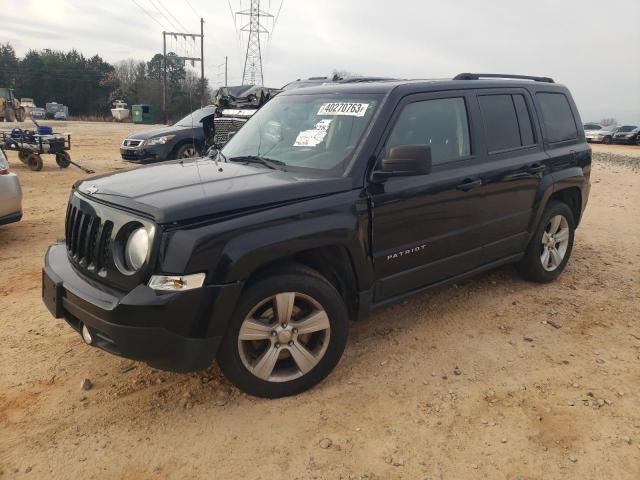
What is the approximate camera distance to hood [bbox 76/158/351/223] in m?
2.65

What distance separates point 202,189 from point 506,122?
274cm

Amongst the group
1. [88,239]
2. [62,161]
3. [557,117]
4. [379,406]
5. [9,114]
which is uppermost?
Result: [557,117]

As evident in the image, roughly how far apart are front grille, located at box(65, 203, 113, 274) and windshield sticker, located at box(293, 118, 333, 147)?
1.45 metres

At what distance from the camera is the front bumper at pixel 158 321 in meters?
2.54

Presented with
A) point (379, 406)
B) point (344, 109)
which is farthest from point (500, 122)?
point (379, 406)

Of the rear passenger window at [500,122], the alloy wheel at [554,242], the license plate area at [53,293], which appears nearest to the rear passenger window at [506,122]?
the rear passenger window at [500,122]

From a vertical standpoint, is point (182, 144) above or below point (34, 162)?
above

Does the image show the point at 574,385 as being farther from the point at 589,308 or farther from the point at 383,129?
the point at 383,129

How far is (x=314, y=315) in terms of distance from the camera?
304 cm

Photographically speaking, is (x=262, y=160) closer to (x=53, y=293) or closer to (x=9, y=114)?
(x=53, y=293)

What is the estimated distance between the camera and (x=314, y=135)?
3600 mm

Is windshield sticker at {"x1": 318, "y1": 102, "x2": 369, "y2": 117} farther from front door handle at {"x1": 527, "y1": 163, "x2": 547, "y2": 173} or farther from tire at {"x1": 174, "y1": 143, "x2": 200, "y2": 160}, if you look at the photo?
tire at {"x1": 174, "y1": 143, "x2": 200, "y2": 160}

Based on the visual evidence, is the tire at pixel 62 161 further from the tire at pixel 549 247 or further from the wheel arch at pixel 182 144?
the tire at pixel 549 247

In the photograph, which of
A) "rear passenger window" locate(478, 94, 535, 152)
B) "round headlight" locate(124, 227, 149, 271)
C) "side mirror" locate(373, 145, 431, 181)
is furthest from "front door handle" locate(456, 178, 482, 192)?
"round headlight" locate(124, 227, 149, 271)
